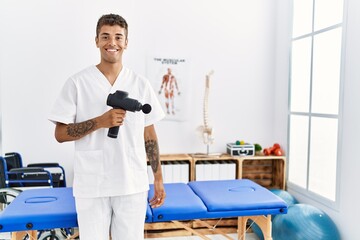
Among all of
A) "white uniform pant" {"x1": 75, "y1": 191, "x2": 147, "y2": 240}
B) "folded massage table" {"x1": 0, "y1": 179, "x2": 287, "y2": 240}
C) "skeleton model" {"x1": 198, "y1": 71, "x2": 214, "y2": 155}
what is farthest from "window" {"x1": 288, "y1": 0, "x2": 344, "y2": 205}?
"white uniform pant" {"x1": 75, "y1": 191, "x2": 147, "y2": 240}

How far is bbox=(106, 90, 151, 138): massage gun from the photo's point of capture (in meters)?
1.46

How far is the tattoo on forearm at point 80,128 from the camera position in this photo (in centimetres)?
152

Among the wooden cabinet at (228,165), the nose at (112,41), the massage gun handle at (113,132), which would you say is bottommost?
the wooden cabinet at (228,165)

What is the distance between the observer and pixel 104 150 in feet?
5.26

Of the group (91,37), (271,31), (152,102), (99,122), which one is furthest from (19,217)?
(271,31)

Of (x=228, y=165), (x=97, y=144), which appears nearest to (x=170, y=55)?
(x=228, y=165)

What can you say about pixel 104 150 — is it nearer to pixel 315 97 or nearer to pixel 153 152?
pixel 153 152

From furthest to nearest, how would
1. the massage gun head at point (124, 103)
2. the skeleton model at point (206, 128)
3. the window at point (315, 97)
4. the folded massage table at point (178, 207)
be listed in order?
the skeleton model at point (206, 128) → the window at point (315, 97) → the folded massage table at point (178, 207) → the massage gun head at point (124, 103)

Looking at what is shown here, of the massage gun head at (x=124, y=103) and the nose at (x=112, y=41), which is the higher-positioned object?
the nose at (x=112, y=41)

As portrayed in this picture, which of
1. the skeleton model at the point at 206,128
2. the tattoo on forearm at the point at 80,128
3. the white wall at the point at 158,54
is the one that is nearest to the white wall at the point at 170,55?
the white wall at the point at 158,54

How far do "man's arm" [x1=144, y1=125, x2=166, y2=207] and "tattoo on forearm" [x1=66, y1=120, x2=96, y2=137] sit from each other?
355 millimetres

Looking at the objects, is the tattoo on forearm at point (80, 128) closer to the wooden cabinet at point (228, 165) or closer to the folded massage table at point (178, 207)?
the folded massage table at point (178, 207)

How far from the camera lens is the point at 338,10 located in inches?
104

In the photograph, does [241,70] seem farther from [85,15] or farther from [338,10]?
[85,15]
